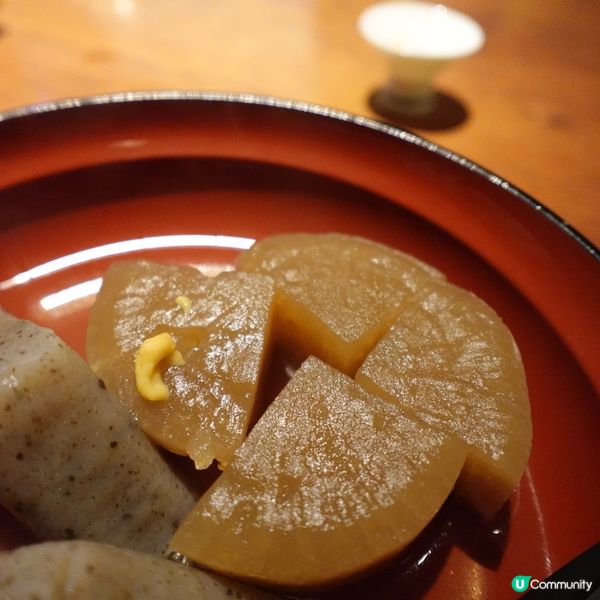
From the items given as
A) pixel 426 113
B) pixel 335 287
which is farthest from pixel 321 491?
pixel 426 113

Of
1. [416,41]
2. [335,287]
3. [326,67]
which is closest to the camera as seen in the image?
[335,287]

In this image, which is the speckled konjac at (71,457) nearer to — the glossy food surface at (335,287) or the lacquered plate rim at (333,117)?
the glossy food surface at (335,287)

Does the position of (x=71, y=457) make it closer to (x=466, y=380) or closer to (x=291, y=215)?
(x=466, y=380)

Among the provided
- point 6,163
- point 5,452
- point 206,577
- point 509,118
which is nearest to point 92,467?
point 5,452

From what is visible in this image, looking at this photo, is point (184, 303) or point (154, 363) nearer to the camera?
point (154, 363)

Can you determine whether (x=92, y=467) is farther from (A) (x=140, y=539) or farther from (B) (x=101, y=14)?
Answer: (B) (x=101, y=14)

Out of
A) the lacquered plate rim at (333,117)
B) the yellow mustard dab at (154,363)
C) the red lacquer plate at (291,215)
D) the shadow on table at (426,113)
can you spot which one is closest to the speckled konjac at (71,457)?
the yellow mustard dab at (154,363)

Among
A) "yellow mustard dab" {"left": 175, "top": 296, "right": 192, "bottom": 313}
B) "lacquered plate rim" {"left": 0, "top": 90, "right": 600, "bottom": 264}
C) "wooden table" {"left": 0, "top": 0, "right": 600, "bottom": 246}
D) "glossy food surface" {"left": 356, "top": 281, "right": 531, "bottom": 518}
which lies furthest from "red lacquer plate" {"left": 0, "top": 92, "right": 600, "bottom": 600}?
"wooden table" {"left": 0, "top": 0, "right": 600, "bottom": 246}
